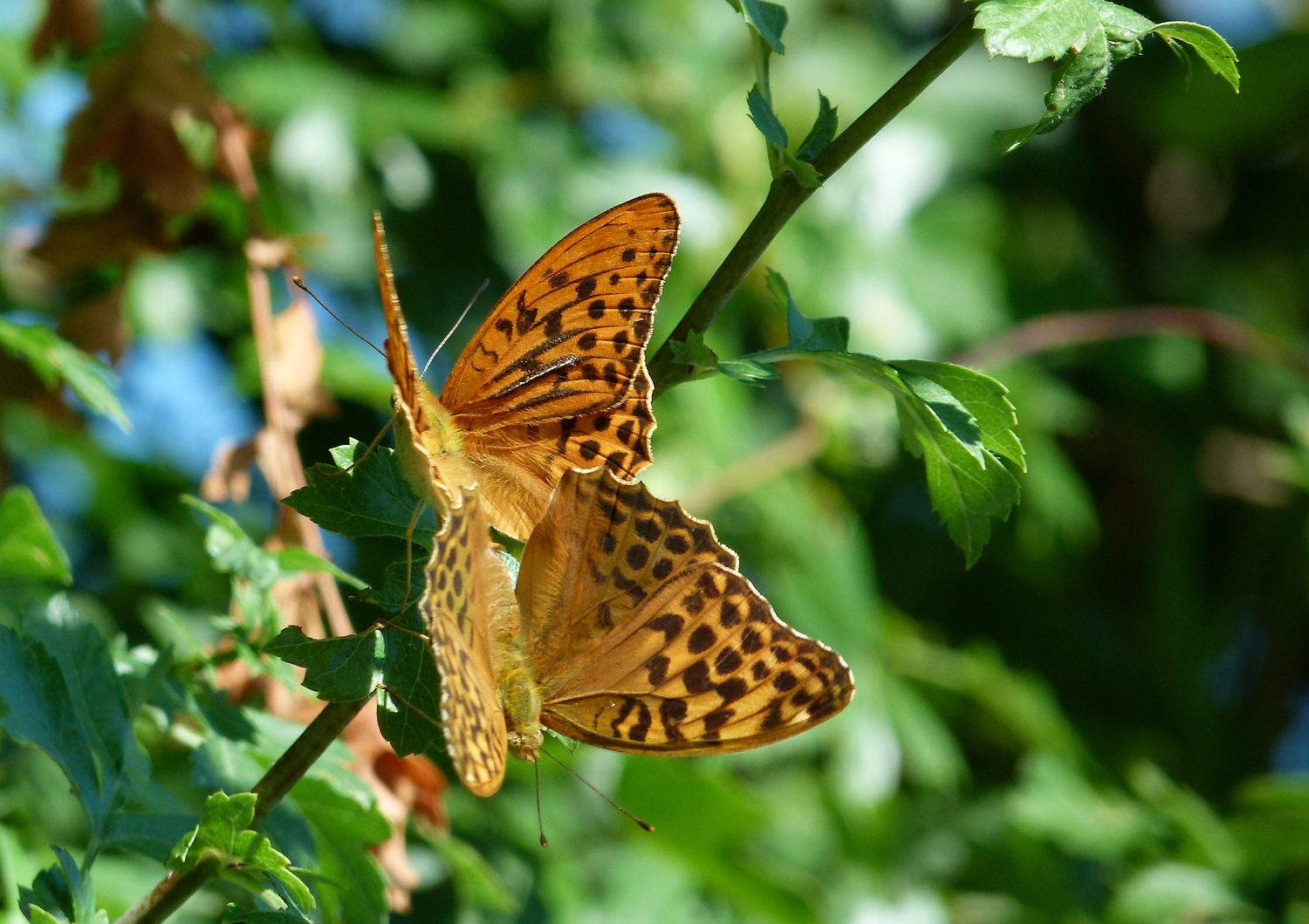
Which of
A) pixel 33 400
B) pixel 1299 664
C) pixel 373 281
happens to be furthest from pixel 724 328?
pixel 1299 664

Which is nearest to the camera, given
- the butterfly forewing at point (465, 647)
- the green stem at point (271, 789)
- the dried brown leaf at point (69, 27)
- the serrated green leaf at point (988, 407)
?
the butterfly forewing at point (465, 647)

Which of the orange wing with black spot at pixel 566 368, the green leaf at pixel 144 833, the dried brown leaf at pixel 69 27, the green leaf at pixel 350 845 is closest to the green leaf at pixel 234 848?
the green leaf at pixel 144 833

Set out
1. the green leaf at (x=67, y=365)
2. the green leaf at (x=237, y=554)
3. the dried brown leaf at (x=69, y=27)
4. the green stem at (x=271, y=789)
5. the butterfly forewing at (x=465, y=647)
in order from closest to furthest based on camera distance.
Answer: the butterfly forewing at (x=465, y=647)
the green stem at (x=271, y=789)
the green leaf at (x=237, y=554)
the green leaf at (x=67, y=365)
the dried brown leaf at (x=69, y=27)

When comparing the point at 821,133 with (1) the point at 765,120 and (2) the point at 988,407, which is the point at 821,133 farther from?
(2) the point at 988,407

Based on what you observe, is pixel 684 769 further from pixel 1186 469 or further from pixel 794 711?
pixel 1186 469

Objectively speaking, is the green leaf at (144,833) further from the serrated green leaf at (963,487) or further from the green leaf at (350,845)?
the serrated green leaf at (963,487)

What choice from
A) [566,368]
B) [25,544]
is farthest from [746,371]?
[25,544]

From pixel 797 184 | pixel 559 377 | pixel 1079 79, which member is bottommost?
pixel 559 377
